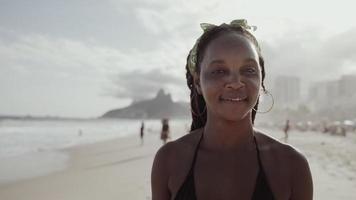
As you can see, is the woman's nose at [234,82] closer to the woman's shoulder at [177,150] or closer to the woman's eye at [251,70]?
the woman's eye at [251,70]

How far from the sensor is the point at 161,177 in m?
1.87

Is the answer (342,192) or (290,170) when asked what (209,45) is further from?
(342,192)

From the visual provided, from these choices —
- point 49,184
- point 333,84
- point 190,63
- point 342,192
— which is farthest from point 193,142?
point 333,84

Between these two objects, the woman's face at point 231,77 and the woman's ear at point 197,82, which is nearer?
the woman's face at point 231,77

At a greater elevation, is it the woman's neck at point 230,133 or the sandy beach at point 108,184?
the woman's neck at point 230,133

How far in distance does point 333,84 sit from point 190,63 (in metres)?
195

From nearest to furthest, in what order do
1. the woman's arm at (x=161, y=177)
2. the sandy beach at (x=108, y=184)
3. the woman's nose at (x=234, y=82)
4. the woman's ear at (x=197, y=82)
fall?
the woman's nose at (x=234, y=82) < the woman's arm at (x=161, y=177) < the woman's ear at (x=197, y=82) < the sandy beach at (x=108, y=184)

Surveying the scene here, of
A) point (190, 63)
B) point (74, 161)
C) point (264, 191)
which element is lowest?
point (74, 161)

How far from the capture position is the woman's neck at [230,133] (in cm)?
187

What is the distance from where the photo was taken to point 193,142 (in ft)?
6.44

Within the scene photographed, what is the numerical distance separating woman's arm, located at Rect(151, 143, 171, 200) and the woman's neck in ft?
0.76

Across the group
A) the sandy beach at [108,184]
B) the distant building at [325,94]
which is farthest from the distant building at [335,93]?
the sandy beach at [108,184]

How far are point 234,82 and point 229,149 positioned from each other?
13.9 inches

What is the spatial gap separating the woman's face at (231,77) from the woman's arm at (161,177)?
1.08 ft
